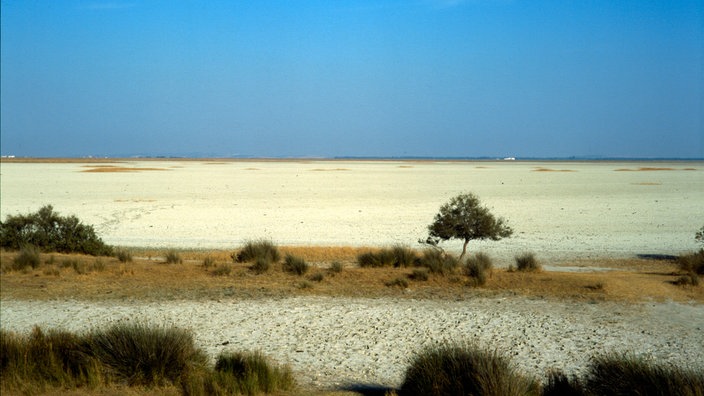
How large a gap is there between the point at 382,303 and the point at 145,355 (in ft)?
20.7

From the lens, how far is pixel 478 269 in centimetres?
1518

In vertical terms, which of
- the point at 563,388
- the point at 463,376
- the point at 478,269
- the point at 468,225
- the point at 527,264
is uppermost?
the point at 468,225

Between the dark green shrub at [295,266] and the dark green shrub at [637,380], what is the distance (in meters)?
10.3

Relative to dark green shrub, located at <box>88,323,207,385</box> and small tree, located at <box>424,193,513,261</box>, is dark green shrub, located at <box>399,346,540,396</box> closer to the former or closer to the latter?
dark green shrub, located at <box>88,323,207,385</box>

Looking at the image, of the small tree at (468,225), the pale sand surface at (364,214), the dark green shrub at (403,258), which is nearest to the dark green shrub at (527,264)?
the small tree at (468,225)

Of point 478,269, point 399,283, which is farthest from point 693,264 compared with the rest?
point 399,283

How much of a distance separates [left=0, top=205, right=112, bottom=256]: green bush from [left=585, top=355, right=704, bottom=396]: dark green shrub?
16.7 meters

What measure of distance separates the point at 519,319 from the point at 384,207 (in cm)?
2763

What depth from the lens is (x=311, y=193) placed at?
5066 centimetres

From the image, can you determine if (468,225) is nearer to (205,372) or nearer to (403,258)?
(403,258)

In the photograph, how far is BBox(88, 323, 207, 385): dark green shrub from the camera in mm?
7473

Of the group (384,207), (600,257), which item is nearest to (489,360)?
(600,257)

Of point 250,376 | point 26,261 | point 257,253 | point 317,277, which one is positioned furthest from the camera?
point 257,253

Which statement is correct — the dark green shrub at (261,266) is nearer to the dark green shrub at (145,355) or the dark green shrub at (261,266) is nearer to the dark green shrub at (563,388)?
the dark green shrub at (145,355)
